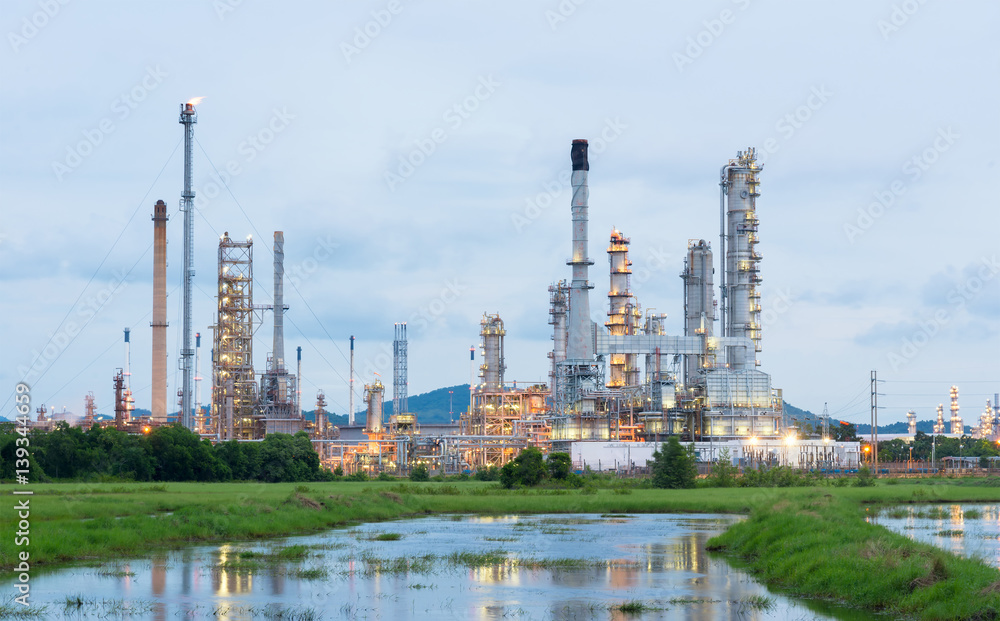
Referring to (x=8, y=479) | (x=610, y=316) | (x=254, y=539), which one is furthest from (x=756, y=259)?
(x=254, y=539)

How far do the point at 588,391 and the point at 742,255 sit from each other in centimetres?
2127

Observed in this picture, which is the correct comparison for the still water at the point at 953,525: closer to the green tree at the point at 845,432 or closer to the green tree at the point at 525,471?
the green tree at the point at 525,471

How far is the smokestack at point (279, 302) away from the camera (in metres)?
119

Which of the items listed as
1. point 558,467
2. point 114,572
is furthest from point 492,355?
point 114,572

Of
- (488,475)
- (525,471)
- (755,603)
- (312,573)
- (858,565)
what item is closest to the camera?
(755,603)

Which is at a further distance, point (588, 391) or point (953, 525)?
point (588, 391)

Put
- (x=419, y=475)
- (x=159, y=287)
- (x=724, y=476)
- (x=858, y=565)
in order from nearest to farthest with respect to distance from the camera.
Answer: (x=858, y=565), (x=724, y=476), (x=419, y=475), (x=159, y=287)

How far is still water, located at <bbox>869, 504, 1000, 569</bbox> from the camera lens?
3662 cm

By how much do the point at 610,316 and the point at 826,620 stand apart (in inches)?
4057

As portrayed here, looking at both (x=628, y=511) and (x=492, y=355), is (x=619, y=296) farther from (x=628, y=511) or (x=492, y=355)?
(x=628, y=511)

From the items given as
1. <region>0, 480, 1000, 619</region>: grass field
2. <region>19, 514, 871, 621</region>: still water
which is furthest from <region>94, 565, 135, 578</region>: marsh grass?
<region>0, 480, 1000, 619</region>: grass field

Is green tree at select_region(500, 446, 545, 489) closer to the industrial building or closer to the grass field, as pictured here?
the grass field

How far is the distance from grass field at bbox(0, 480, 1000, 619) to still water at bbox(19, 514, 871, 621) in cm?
121

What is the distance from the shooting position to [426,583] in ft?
96.4
